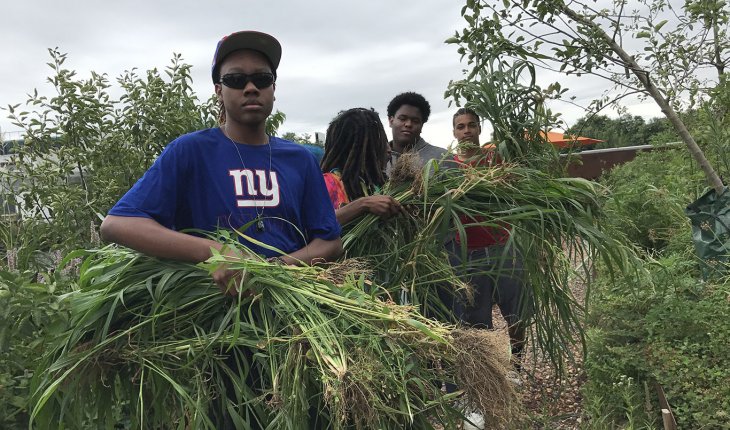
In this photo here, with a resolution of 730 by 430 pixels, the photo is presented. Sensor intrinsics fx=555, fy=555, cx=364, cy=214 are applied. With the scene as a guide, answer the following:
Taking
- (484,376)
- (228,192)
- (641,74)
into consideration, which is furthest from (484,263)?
(641,74)

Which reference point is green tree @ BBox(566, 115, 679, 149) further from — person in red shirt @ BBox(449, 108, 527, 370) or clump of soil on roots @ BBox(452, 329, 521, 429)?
clump of soil on roots @ BBox(452, 329, 521, 429)

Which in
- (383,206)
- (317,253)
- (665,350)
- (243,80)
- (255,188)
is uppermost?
(243,80)

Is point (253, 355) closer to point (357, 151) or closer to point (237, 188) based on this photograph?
point (237, 188)

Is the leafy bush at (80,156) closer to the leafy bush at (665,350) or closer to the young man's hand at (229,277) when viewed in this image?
the young man's hand at (229,277)

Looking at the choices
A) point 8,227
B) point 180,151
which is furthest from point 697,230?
point 8,227

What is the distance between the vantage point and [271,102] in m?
1.81

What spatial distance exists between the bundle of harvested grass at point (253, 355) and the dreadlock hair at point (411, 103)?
2209mm

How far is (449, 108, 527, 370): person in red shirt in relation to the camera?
2.25 metres

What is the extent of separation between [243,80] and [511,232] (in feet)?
3.52

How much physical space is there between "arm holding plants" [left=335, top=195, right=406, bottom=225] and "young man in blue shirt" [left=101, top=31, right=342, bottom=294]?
11.5 inches

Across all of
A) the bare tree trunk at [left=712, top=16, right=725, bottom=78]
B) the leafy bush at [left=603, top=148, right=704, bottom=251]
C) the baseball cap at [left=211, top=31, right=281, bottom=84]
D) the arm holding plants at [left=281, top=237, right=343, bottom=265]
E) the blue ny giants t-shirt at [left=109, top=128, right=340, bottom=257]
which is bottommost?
the leafy bush at [left=603, top=148, right=704, bottom=251]

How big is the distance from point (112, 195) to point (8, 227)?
53 cm

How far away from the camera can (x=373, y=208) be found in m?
2.15

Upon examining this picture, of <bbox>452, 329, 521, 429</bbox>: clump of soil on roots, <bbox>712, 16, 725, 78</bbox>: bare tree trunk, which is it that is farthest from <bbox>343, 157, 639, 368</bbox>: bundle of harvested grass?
<bbox>712, 16, 725, 78</bbox>: bare tree trunk
